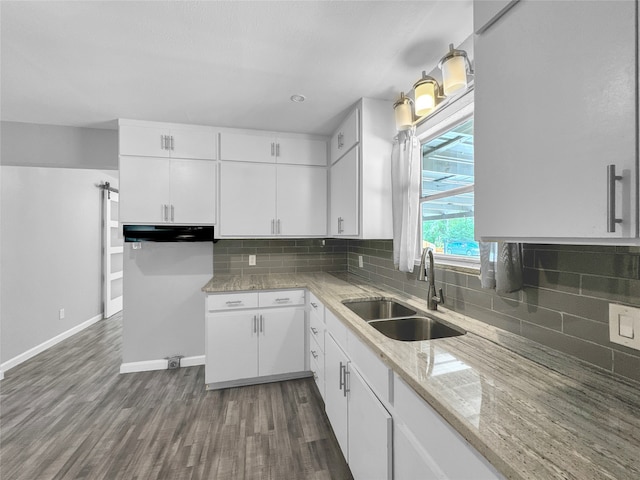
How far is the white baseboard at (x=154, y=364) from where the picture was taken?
9.37 feet

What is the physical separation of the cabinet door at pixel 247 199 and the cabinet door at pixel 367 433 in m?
1.79

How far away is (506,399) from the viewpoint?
2.62 feet

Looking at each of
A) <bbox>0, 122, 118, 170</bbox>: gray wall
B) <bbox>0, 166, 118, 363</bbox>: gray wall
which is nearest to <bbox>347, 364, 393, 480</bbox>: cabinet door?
<bbox>0, 122, 118, 170</bbox>: gray wall

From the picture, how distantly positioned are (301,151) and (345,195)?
81 cm

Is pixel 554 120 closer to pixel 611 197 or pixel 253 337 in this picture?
pixel 611 197

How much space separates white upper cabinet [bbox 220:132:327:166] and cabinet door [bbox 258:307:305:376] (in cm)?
151

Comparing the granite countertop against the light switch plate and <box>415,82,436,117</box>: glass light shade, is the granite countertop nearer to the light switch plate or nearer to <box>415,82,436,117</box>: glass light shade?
the light switch plate

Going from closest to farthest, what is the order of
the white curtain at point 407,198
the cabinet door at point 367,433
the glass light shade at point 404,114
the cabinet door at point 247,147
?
the cabinet door at point 367,433 < the glass light shade at point 404,114 < the white curtain at point 407,198 < the cabinet door at point 247,147

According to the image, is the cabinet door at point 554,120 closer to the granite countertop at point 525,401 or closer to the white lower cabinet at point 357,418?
the granite countertop at point 525,401

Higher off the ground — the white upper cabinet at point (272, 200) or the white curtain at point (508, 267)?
the white upper cabinet at point (272, 200)

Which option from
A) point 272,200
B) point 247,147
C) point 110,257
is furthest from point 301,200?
point 110,257

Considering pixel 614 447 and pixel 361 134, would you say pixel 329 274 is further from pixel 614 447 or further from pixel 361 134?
pixel 614 447

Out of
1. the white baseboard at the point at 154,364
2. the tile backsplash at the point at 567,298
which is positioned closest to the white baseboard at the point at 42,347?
the white baseboard at the point at 154,364

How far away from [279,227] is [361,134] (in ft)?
4.08
